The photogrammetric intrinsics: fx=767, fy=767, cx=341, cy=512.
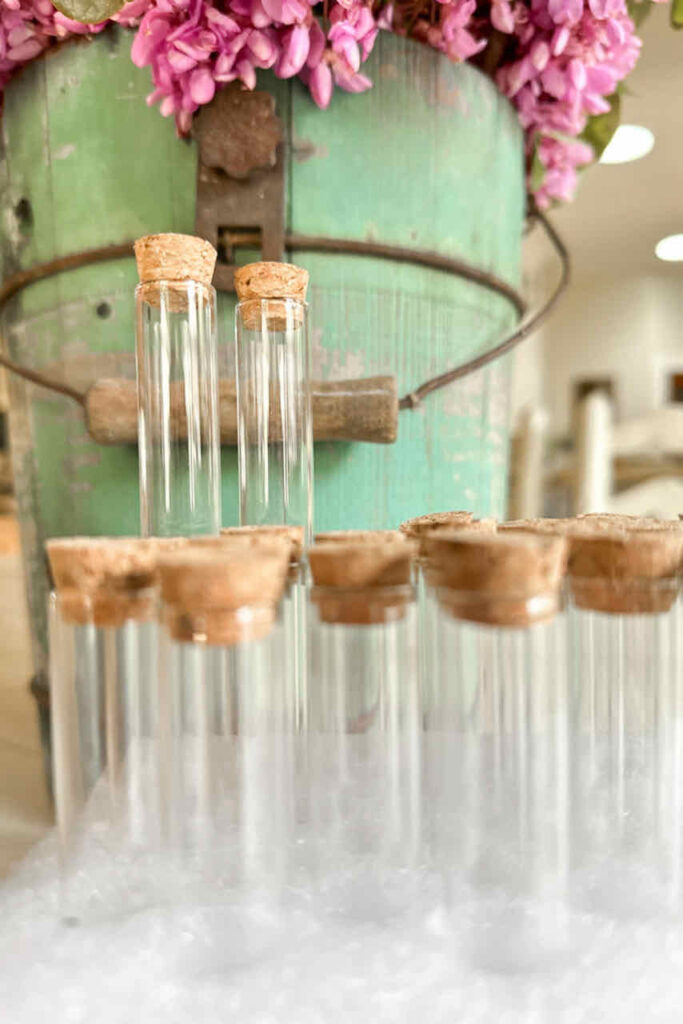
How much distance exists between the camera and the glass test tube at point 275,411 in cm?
52

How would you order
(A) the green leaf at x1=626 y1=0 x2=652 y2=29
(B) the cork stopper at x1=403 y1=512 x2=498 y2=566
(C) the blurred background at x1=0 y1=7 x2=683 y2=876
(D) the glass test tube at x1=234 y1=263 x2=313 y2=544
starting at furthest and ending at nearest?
(C) the blurred background at x1=0 y1=7 x2=683 y2=876 → (A) the green leaf at x1=626 y1=0 x2=652 y2=29 → (D) the glass test tube at x1=234 y1=263 x2=313 y2=544 → (B) the cork stopper at x1=403 y1=512 x2=498 y2=566

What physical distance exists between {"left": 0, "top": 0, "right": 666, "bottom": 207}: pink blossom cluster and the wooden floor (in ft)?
1.97

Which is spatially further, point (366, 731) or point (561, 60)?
point (561, 60)

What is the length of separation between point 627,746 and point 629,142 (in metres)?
1.61

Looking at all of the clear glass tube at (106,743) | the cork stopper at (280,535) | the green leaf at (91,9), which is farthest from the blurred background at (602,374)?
the green leaf at (91,9)

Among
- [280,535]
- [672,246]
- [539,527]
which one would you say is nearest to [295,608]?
[280,535]

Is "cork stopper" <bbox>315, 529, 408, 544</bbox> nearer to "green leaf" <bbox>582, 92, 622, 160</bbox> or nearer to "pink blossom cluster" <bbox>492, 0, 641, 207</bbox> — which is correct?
"pink blossom cluster" <bbox>492, 0, 641, 207</bbox>

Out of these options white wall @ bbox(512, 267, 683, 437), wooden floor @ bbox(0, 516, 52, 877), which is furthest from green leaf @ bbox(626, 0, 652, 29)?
white wall @ bbox(512, 267, 683, 437)

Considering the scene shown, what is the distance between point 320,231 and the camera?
0.70 m

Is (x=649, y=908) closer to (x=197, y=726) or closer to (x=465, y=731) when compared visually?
(x=465, y=731)

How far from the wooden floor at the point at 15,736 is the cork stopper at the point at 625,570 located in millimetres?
382

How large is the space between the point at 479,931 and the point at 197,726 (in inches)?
6.0

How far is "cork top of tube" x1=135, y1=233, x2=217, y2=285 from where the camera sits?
47cm

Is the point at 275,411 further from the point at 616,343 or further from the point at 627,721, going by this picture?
the point at 616,343
